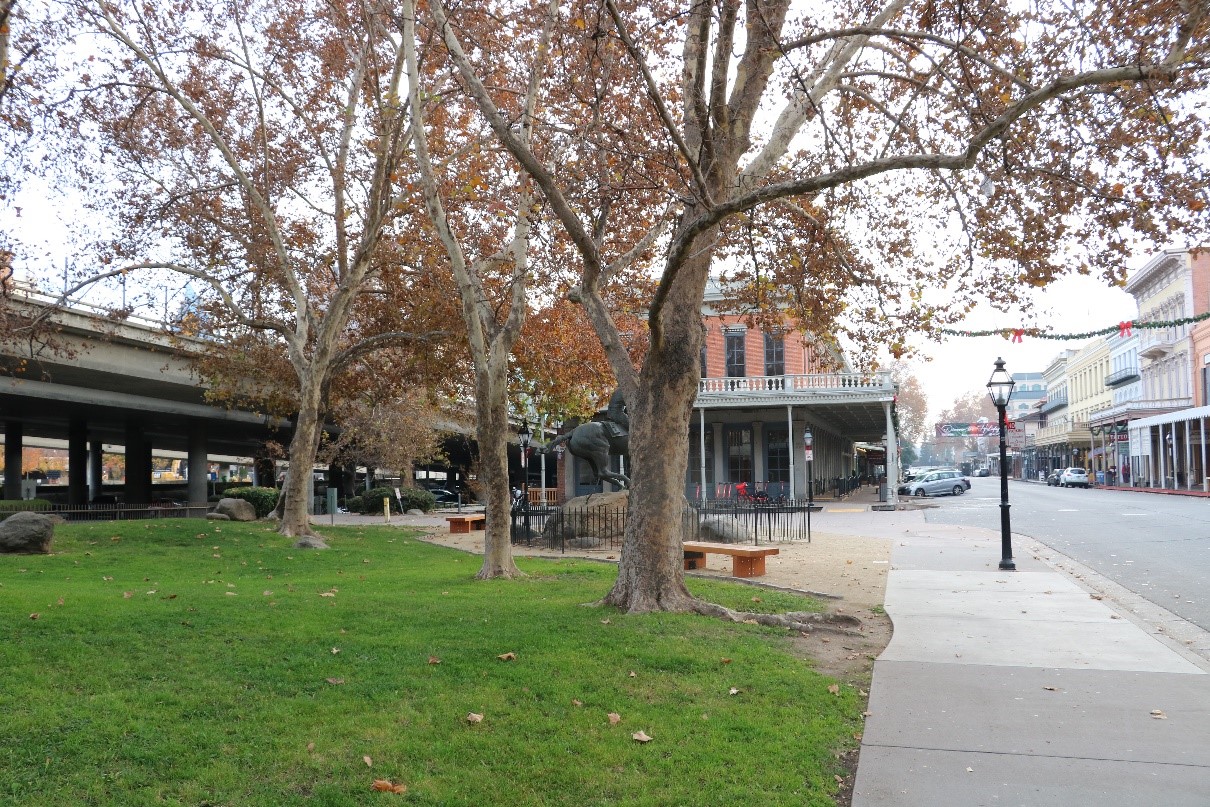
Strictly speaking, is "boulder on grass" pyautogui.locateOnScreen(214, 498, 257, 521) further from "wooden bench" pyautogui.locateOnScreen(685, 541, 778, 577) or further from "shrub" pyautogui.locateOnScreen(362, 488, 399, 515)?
"wooden bench" pyautogui.locateOnScreen(685, 541, 778, 577)

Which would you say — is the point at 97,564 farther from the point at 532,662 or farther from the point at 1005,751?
the point at 1005,751

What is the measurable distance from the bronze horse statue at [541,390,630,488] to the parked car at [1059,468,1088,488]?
52927 mm

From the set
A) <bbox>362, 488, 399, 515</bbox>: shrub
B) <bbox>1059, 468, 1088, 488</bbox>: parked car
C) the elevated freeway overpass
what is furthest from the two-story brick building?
<bbox>1059, 468, 1088, 488</bbox>: parked car

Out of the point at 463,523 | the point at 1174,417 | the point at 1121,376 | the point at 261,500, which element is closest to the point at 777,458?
the point at 463,523

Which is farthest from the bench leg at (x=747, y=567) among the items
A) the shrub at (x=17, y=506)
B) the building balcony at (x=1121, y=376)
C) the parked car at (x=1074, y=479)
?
Result: the building balcony at (x=1121, y=376)

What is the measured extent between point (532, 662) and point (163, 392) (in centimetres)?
3129

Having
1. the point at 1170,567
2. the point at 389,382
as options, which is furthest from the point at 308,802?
the point at 389,382

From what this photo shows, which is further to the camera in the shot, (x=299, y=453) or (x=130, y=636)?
(x=299, y=453)

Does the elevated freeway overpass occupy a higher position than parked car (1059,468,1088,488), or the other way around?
the elevated freeway overpass

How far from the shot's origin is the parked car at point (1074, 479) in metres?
63.4

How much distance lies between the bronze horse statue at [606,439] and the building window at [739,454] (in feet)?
69.4

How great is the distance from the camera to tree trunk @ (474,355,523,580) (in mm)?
13266

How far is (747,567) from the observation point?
1384 cm

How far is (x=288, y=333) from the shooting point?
20.7 m
